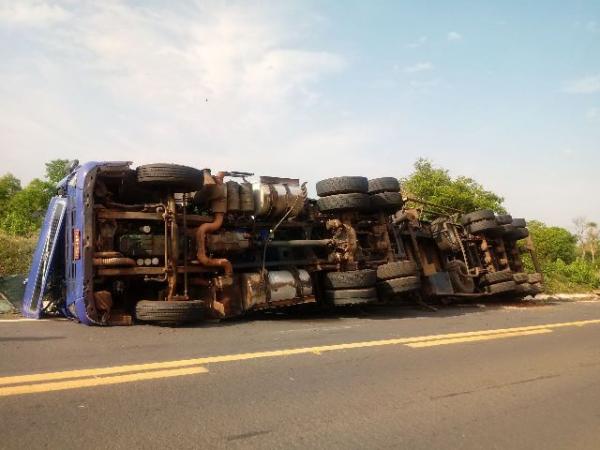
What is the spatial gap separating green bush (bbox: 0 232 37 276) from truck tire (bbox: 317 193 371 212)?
26.0 feet

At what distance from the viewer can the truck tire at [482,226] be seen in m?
11.9

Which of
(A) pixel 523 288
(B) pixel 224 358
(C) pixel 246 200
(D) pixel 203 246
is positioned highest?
(C) pixel 246 200

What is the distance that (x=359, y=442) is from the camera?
2600 millimetres

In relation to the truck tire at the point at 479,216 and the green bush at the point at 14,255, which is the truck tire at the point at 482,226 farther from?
the green bush at the point at 14,255

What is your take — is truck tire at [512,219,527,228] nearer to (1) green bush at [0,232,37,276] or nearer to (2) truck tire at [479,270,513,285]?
(2) truck tire at [479,270,513,285]

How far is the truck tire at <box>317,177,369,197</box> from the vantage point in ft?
26.4

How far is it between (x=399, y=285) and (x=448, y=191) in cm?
1868

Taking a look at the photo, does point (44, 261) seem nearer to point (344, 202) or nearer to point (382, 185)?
point (344, 202)

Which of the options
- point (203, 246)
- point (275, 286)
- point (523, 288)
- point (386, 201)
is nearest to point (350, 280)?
point (275, 286)

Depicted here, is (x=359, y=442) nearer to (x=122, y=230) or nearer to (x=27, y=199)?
(x=122, y=230)

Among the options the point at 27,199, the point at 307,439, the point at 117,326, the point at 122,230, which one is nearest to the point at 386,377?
the point at 307,439

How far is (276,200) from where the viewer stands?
7.42m

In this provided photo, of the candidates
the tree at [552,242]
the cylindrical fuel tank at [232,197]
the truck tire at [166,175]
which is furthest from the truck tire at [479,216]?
the tree at [552,242]

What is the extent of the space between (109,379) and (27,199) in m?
35.9
